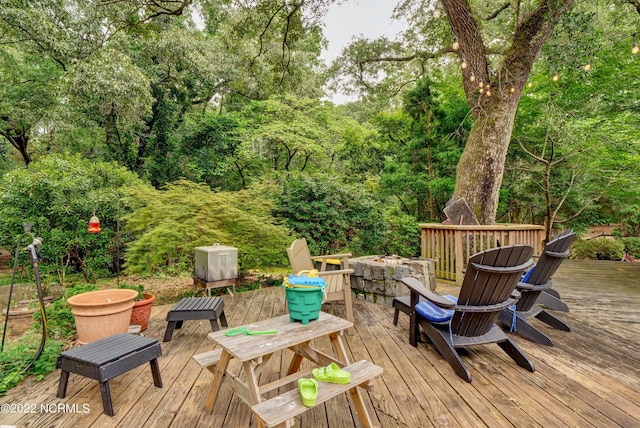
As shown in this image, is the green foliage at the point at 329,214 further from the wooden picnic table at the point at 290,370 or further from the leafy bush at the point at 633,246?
the leafy bush at the point at 633,246

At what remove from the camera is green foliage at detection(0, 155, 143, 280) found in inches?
204

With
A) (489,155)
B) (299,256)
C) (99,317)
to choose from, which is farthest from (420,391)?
(489,155)

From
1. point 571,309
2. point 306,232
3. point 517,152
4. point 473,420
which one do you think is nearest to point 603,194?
point 517,152

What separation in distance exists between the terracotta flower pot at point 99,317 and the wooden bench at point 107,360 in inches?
18.1

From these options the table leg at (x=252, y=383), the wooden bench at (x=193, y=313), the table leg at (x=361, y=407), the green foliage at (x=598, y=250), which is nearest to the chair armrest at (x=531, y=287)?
the table leg at (x=361, y=407)

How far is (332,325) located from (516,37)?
6264 mm

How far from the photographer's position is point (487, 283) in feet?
6.98

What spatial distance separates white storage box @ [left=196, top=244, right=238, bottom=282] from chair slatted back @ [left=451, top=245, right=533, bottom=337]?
2.83m

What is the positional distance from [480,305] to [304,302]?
4.38ft

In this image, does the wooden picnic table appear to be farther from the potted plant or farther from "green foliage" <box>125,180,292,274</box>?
"green foliage" <box>125,180,292,274</box>

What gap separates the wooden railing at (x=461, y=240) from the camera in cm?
439

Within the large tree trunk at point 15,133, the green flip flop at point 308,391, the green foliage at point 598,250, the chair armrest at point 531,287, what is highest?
the large tree trunk at point 15,133

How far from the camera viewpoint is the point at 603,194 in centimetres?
741

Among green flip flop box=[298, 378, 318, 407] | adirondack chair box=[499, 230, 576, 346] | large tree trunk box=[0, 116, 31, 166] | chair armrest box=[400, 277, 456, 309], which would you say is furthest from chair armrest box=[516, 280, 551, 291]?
large tree trunk box=[0, 116, 31, 166]
